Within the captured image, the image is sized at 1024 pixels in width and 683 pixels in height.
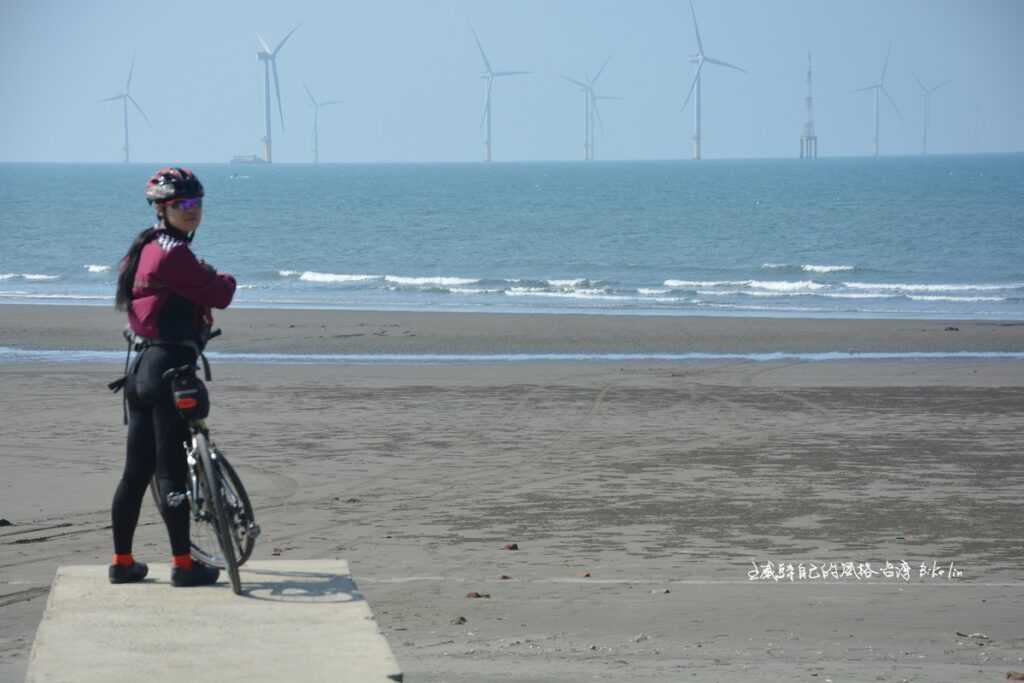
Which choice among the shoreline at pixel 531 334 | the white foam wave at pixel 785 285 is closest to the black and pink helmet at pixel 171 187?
the shoreline at pixel 531 334

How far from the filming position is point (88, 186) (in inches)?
5384

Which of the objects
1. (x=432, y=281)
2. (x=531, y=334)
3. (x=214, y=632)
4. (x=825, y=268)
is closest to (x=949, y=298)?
(x=825, y=268)

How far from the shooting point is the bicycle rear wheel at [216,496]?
5.74 m

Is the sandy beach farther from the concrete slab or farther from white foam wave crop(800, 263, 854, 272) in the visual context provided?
white foam wave crop(800, 263, 854, 272)

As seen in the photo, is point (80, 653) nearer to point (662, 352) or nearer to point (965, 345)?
point (662, 352)

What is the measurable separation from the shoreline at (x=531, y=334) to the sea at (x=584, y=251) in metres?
Answer: 3.04

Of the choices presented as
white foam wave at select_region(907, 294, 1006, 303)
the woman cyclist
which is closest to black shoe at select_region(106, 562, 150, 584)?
the woman cyclist

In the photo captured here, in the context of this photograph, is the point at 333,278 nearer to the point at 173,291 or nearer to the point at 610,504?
the point at 610,504

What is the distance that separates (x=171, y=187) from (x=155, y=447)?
41.6 inches

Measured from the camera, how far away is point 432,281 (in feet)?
139

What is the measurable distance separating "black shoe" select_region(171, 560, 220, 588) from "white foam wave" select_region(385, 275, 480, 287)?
34589mm

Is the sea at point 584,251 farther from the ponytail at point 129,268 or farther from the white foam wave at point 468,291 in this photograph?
the ponytail at point 129,268

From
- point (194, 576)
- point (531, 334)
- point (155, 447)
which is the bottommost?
point (531, 334)

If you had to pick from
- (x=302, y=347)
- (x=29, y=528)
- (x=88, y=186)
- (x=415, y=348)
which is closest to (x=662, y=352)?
(x=415, y=348)
